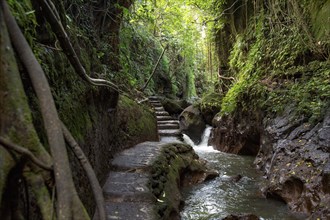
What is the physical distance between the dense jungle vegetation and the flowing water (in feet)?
5.31

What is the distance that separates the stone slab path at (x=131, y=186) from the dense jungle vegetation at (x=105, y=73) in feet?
0.87

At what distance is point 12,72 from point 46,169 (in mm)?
532

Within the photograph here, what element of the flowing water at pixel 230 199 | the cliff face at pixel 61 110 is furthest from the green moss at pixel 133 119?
the flowing water at pixel 230 199

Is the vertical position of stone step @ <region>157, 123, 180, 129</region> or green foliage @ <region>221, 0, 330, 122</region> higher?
green foliage @ <region>221, 0, 330, 122</region>

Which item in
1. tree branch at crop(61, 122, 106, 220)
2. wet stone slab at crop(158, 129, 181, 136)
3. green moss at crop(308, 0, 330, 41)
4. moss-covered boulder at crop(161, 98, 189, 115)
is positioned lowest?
wet stone slab at crop(158, 129, 181, 136)

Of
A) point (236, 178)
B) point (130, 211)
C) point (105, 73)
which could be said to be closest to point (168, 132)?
point (236, 178)

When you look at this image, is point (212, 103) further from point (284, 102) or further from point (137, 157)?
point (137, 157)

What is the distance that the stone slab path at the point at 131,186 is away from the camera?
11.8 feet

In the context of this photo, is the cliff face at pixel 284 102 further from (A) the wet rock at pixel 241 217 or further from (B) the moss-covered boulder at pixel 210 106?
(B) the moss-covered boulder at pixel 210 106

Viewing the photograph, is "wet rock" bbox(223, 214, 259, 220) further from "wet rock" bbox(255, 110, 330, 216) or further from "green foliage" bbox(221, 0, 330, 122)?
"green foliage" bbox(221, 0, 330, 122)

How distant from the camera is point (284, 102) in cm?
702

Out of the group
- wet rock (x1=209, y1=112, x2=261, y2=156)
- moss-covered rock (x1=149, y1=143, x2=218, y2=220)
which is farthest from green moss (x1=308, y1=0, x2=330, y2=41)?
moss-covered rock (x1=149, y1=143, x2=218, y2=220)

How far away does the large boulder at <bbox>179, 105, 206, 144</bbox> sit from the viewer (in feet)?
39.8

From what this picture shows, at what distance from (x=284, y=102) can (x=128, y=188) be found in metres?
4.60
